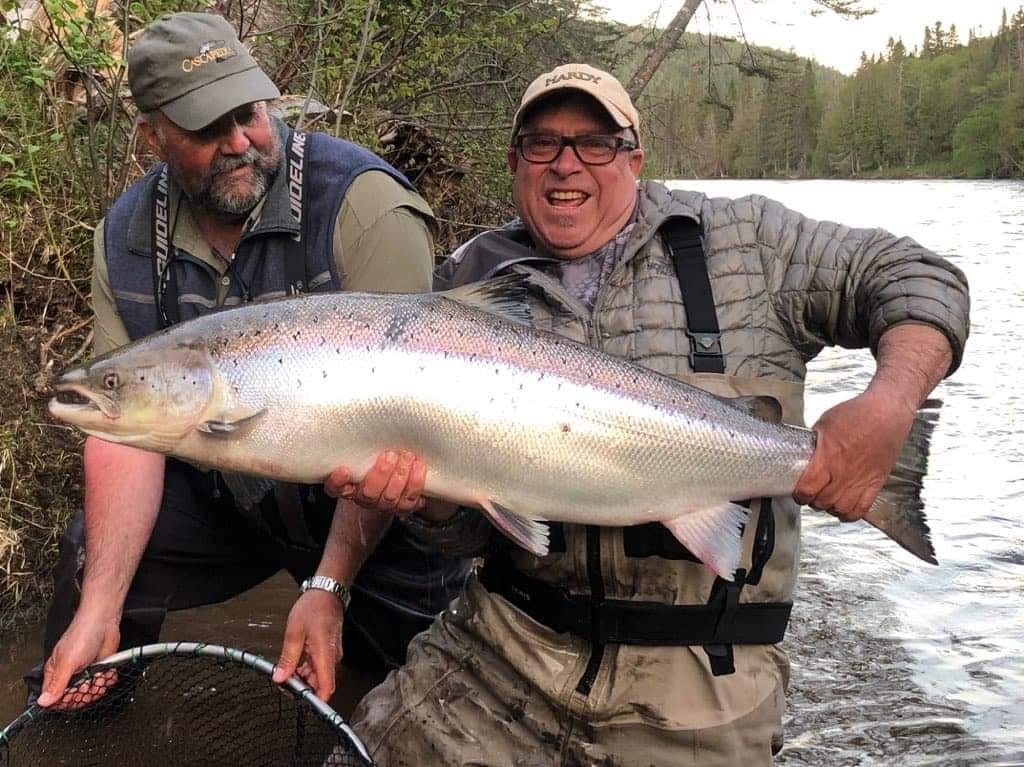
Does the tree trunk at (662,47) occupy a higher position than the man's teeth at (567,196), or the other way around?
the tree trunk at (662,47)

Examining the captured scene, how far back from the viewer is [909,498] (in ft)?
9.02

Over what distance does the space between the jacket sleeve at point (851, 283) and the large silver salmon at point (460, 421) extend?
46cm

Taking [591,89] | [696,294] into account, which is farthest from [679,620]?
[591,89]

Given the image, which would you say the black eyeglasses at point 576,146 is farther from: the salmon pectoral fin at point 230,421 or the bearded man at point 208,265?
the salmon pectoral fin at point 230,421

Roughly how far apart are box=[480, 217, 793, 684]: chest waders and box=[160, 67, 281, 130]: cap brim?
65.1 inches

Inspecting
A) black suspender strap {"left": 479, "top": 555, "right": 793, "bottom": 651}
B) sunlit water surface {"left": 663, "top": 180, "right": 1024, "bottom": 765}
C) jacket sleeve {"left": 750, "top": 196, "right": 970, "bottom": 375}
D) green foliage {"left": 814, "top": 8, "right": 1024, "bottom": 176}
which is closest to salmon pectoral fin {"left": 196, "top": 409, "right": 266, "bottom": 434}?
black suspender strap {"left": 479, "top": 555, "right": 793, "bottom": 651}

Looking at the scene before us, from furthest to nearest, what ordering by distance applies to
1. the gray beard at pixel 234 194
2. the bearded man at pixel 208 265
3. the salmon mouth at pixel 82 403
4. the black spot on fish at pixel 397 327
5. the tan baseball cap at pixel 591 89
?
the gray beard at pixel 234 194 → the bearded man at pixel 208 265 → the tan baseball cap at pixel 591 89 → the black spot on fish at pixel 397 327 → the salmon mouth at pixel 82 403

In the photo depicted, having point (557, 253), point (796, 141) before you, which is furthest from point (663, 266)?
point (796, 141)

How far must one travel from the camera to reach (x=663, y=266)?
3207 mm

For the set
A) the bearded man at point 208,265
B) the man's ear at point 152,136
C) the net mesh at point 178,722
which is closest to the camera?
the net mesh at point 178,722

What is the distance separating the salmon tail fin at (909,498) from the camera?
2.74m

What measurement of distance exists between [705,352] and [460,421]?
0.81 meters

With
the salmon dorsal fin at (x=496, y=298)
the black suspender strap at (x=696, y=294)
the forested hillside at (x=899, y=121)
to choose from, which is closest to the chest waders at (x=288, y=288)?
the salmon dorsal fin at (x=496, y=298)

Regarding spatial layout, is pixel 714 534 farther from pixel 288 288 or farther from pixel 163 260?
pixel 163 260
